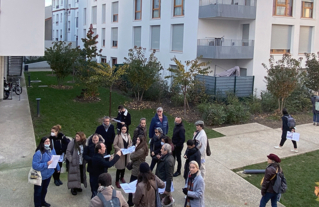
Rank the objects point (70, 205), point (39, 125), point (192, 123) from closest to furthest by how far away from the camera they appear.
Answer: point (70, 205)
point (39, 125)
point (192, 123)

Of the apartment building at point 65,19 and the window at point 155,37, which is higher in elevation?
the apartment building at point 65,19

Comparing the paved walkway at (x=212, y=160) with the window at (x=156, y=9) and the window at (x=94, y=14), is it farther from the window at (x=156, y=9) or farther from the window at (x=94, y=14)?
the window at (x=94, y=14)

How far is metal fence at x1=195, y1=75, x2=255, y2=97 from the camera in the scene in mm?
18172

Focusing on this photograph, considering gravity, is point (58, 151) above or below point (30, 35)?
below

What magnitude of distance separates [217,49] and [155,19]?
7.14m

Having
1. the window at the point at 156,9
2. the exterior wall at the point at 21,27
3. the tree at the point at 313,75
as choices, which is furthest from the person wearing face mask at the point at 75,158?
the window at the point at 156,9

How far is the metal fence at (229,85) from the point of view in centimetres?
1817

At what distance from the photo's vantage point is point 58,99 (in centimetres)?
1869

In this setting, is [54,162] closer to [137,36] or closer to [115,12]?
[137,36]

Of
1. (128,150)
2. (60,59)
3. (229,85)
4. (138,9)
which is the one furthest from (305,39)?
(128,150)

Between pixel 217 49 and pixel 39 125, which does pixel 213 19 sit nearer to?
pixel 217 49

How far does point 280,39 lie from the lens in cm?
2217

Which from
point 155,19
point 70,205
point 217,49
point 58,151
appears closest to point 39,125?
point 58,151

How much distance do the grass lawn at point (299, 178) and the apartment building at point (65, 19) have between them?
38.5m
